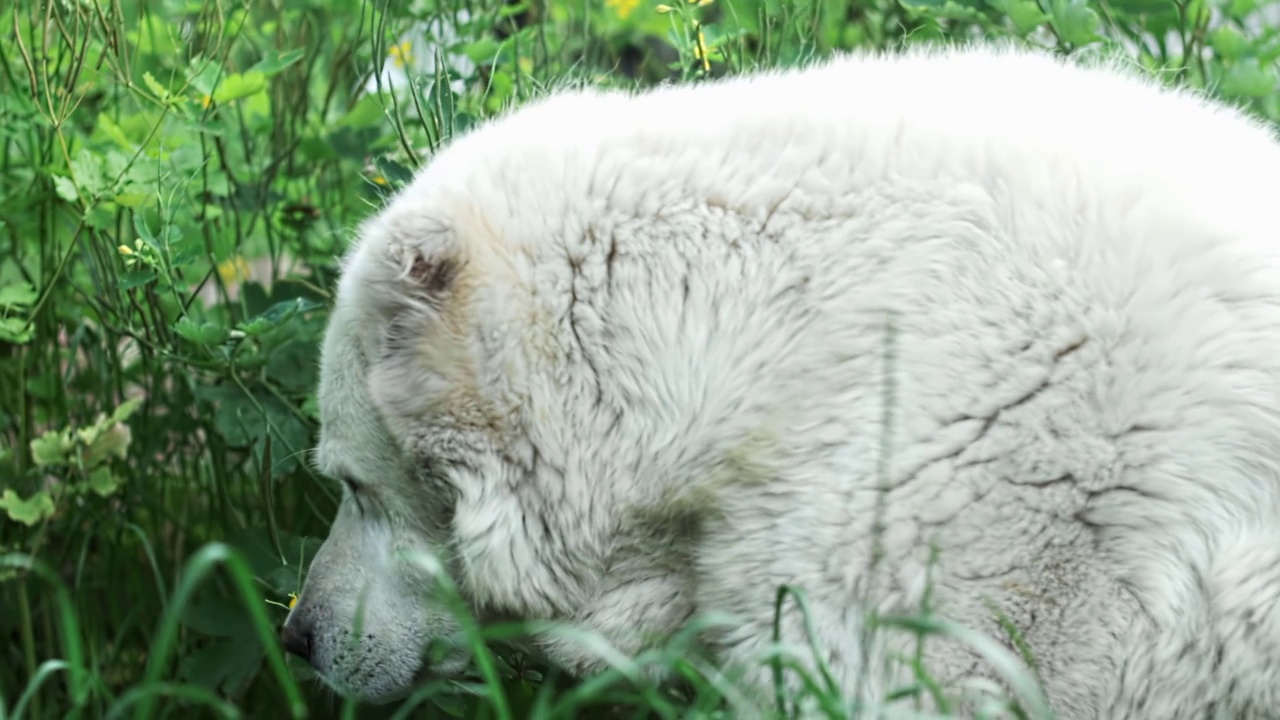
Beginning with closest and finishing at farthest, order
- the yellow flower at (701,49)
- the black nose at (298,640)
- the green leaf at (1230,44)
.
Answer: the black nose at (298,640) → the yellow flower at (701,49) → the green leaf at (1230,44)

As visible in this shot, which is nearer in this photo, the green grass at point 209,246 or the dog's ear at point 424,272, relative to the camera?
the dog's ear at point 424,272

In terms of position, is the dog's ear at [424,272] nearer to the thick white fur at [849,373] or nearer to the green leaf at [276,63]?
the thick white fur at [849,373]

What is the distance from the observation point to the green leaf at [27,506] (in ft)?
12.6

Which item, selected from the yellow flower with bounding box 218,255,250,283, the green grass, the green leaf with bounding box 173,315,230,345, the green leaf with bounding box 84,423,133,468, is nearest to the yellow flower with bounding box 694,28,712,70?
the green grass

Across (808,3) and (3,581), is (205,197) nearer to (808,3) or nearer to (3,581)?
(3,581)

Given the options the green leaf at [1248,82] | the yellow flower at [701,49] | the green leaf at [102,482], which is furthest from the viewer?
the green leaf at [102,482]

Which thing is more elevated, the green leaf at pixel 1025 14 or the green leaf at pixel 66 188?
the green leaf at pixel 1025 14

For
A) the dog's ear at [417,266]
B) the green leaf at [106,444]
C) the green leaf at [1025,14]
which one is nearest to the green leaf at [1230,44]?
the green leaf at [1025,14]

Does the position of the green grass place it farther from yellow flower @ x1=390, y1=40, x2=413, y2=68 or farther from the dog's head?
the dog's head

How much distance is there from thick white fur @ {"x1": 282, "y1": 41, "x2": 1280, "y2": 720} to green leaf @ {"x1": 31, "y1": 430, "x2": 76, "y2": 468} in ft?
4.47

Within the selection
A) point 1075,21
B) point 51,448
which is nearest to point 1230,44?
point 1075,21

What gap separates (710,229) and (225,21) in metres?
2.13

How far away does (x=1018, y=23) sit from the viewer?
11.9 ft

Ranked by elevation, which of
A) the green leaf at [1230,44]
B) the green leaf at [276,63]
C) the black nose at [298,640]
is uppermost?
the green leaf at [276,63]
